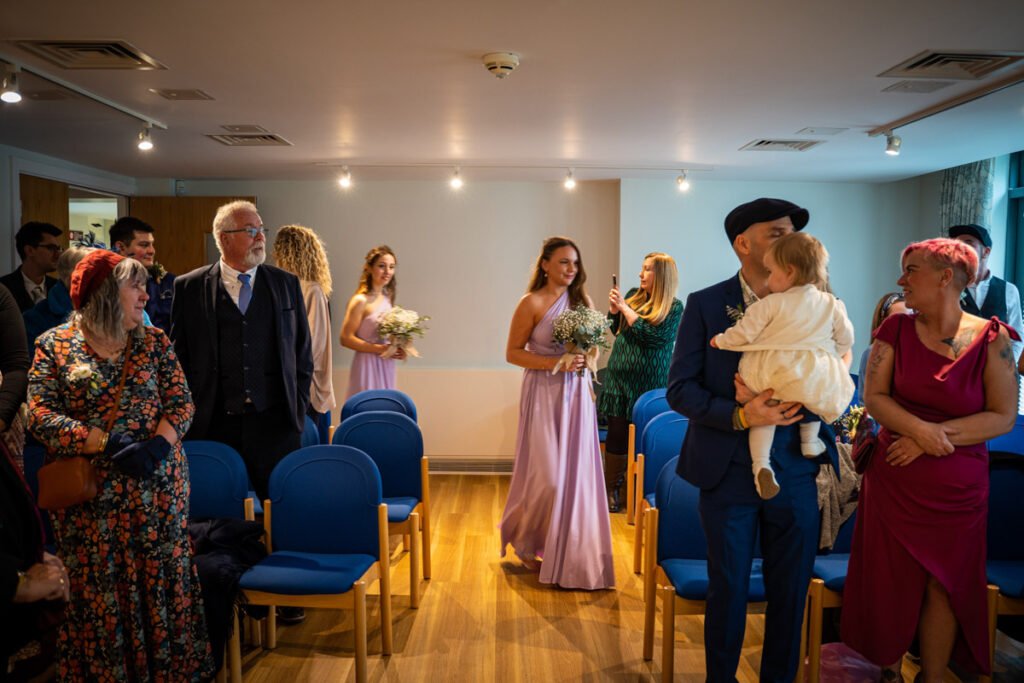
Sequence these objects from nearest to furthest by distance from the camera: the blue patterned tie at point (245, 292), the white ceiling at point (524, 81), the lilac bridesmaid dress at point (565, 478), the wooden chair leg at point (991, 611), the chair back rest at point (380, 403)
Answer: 1. the wooden chair leg at point (991, 611)
2. the white ceiling at point (524, 81)
3. the blue patterned tie at point (245, 292)
4. the lilac bridesmaid dress at point (565, 478)
5. the chair back rest at point (380, 403)

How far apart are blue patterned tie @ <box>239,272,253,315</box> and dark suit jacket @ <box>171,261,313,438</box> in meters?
0.06

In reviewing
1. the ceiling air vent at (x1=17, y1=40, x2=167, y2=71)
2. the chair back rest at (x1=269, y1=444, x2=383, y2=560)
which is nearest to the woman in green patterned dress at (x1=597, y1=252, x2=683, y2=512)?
the chair back rest at (x1=269, y1=444, x2=383, y2=560)

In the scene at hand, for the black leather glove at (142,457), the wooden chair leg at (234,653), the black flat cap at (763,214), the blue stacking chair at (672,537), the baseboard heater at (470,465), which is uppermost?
the black flat cap at (763,214)

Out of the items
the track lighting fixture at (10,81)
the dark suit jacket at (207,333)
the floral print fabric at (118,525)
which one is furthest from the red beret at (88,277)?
the track lighting fixture at (10,81)

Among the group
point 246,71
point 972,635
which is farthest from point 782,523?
point 246,71

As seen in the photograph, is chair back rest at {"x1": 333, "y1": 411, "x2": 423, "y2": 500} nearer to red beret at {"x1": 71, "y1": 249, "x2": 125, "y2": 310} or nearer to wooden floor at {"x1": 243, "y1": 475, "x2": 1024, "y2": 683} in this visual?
wooden floor at {"x1": 243, "y1": 475, "x2": 1024, "y2": 683}

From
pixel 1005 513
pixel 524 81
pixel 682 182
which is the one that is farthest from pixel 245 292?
pixel 682 182

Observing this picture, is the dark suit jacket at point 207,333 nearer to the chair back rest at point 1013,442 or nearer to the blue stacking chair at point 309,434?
the blue stacking chair at point 309,434

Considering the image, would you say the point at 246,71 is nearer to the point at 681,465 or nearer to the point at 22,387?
the point at 22,387

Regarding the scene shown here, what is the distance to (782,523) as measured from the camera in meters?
2.54

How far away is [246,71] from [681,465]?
9.49 ft

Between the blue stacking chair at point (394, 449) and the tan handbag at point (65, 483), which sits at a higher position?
the tan handbag at point (65, 483)

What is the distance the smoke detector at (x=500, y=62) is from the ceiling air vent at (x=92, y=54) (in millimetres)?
1612

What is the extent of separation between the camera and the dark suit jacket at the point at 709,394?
2.55 m
